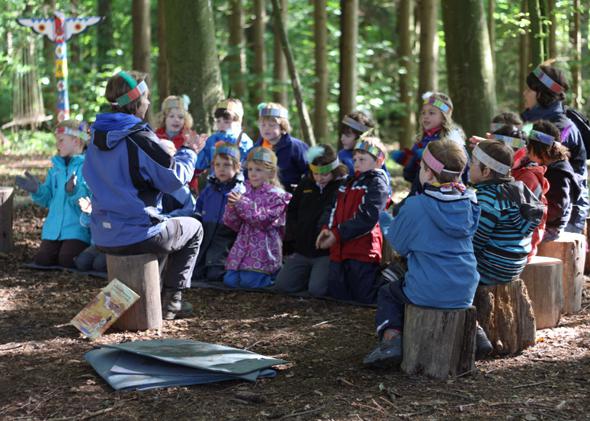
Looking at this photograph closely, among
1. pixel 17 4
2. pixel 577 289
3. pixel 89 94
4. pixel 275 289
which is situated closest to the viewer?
pixel 577 289

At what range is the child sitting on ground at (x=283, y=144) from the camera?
28.0 feet

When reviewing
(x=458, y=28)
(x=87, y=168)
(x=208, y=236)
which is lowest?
(x=208, y=236)

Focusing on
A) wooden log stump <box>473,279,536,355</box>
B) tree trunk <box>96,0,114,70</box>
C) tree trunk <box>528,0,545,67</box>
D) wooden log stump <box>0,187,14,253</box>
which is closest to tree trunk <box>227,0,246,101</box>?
tree trunk <box>96,0,114,70</box>

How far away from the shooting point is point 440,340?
5020 millimetres

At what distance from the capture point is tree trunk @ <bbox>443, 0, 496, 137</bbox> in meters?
9.95

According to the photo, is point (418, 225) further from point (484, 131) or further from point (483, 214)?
point (484, 131)

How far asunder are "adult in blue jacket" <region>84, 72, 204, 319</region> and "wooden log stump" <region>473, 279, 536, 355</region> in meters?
2.27

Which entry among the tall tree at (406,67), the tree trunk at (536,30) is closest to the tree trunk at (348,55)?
the tree trunk at (536,30)

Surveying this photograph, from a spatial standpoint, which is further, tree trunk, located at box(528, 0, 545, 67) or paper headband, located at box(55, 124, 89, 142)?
tree trunk, located at box(528, 0, 545, 67)

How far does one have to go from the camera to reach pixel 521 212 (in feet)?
17.9

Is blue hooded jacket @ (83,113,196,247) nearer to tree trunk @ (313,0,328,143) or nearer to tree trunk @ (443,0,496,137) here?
tree trunk @ (443,0,496,137)

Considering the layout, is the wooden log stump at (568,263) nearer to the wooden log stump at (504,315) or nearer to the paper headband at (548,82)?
the wooden log stump at (504,315)

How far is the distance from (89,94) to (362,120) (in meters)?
14.6

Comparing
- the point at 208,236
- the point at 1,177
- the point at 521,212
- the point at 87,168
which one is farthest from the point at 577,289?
the point at 1,177
